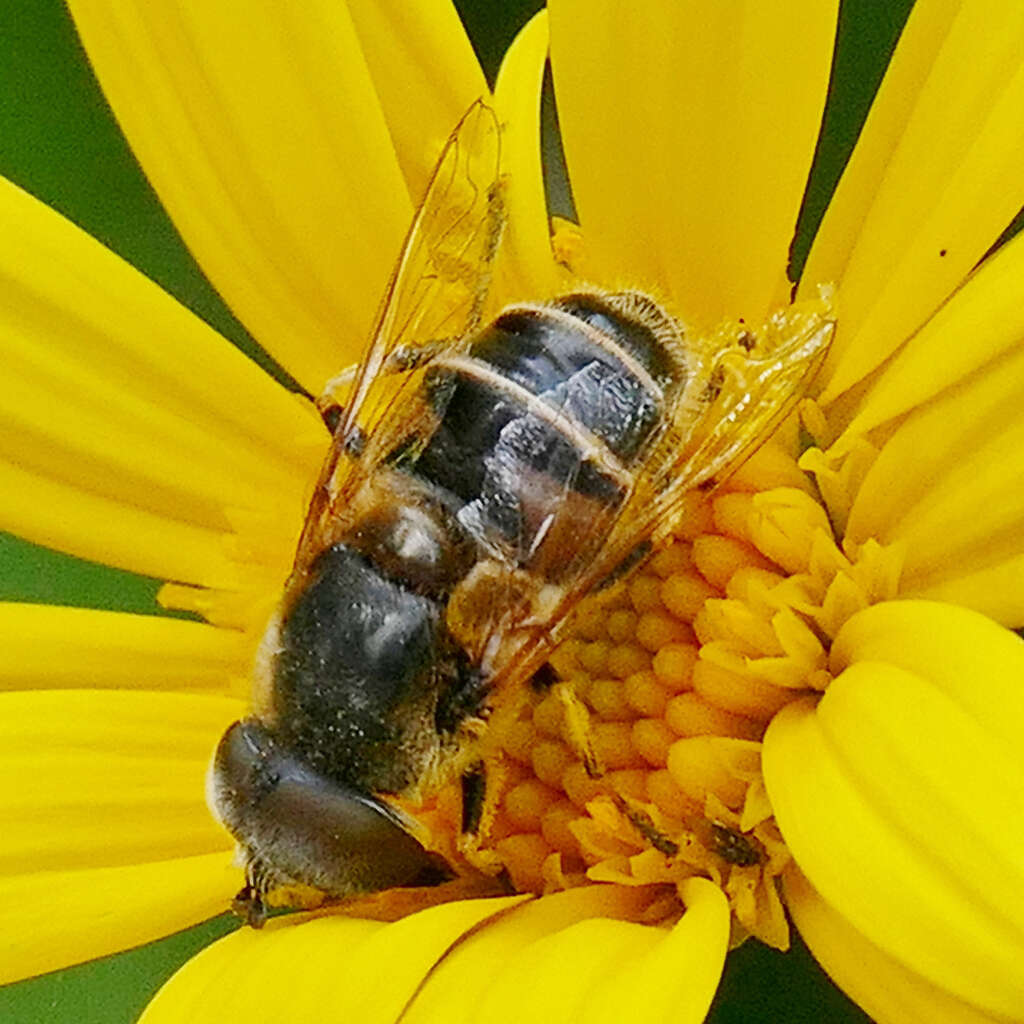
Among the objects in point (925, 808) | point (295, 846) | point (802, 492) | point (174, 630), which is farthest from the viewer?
point (174, 630)

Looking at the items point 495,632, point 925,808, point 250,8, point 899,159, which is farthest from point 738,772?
point 250,8

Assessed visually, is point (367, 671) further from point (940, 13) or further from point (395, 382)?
point (940, 13)

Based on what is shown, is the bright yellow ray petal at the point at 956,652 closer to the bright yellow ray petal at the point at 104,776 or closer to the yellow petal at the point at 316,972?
the yellow petal at the point at 316,972

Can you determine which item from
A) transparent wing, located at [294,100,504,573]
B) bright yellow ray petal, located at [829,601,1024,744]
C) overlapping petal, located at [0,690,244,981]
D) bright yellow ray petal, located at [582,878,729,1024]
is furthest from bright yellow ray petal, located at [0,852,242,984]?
bright yellow ray petal, located at [829,601,1024,744]

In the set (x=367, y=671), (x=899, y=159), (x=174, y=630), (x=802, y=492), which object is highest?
(x=899, y=159)

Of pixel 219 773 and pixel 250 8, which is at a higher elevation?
pixel 250 8

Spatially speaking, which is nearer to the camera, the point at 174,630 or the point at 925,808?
the point at 925,808

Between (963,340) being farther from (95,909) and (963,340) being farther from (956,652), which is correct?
(95,909)

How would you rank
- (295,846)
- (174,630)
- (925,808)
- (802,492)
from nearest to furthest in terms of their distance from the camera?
(925,808) < (295,846) < (802,492) < (174,630)
